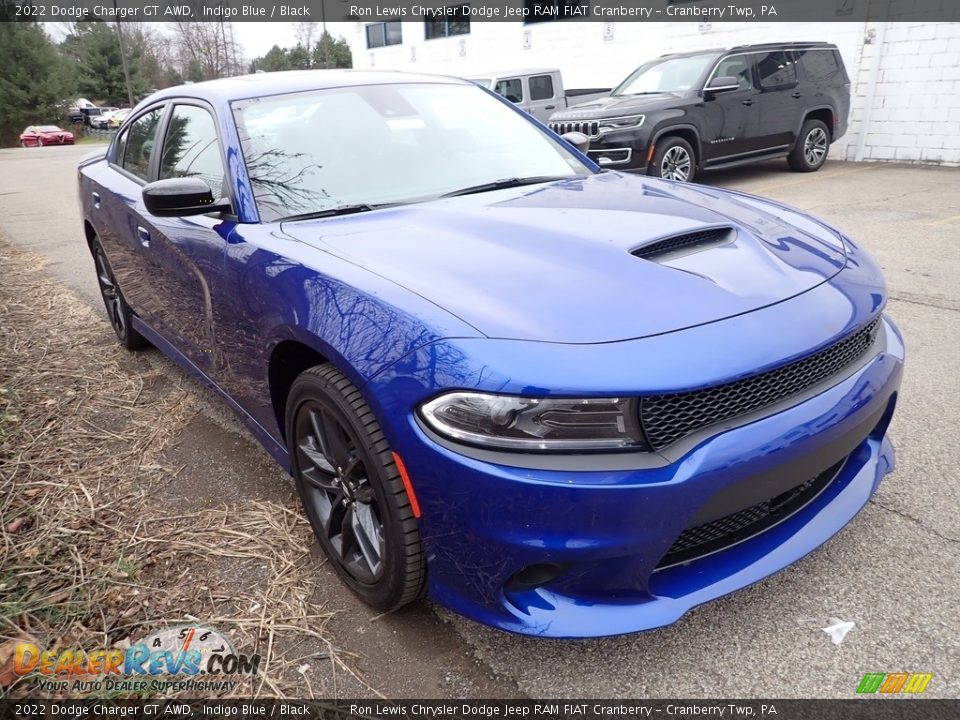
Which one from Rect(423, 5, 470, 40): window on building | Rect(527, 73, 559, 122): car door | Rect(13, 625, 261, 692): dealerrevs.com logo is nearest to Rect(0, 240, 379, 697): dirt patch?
Rect(13, 625, 261, 692): dealerrevs.com logo

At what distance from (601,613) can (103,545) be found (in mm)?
1927

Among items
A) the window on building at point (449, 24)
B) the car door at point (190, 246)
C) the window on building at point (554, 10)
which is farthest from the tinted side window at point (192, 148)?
the window on building at point (449, 24)

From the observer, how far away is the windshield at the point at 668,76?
371 inches

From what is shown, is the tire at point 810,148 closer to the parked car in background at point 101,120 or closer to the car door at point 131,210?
the car door at point 131,210

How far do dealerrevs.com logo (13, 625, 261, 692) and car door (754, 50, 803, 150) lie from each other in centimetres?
977

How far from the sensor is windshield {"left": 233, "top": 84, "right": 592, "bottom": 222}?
2.66 m

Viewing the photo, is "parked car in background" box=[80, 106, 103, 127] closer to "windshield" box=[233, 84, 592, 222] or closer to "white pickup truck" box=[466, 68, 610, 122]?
"white pickup truck" box=[466, 68, 610, 122]

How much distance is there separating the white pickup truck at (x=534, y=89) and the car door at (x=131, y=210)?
30.5 feet

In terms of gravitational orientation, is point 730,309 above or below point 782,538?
above

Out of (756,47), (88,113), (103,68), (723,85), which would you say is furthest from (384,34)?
(103,68)

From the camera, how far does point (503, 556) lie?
1.68 meters

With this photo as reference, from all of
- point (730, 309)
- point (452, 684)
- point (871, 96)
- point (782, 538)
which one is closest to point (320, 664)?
point (452, 684)

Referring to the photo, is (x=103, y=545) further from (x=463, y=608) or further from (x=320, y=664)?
(x=463, y=608)

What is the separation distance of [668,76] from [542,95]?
3874 millimetres
